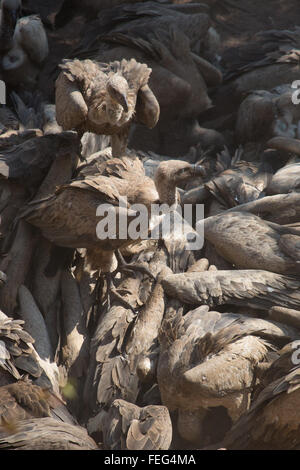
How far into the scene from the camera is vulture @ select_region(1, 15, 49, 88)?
8.88m

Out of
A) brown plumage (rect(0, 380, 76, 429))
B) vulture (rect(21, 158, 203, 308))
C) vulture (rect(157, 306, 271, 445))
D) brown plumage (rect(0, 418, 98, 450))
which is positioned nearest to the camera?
brown plumage (rect(0, 418, 98, 450))

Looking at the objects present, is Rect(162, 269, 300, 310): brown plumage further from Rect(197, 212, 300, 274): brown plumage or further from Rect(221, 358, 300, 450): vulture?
Rect(221, 358, 300, 450): vulture

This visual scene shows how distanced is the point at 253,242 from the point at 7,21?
3.90 meters

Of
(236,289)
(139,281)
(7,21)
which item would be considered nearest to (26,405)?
(139,281)

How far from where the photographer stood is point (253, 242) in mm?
6250

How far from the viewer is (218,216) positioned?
6648 mm

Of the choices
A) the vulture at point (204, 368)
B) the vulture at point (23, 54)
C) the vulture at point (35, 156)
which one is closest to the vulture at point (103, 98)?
the vulture at point (35, 156)

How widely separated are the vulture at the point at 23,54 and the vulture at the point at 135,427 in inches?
194

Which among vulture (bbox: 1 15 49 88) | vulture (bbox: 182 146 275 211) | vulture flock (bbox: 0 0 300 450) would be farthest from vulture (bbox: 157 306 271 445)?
vulture (bbox: 1 15 49 88)

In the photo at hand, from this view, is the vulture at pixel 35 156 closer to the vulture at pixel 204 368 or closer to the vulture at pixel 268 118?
the vulture at pixel 204 368

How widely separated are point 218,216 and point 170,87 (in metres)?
2.42

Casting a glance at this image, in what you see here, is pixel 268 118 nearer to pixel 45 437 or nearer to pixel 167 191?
pixel 167 191

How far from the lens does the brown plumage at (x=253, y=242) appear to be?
6.08 metres
